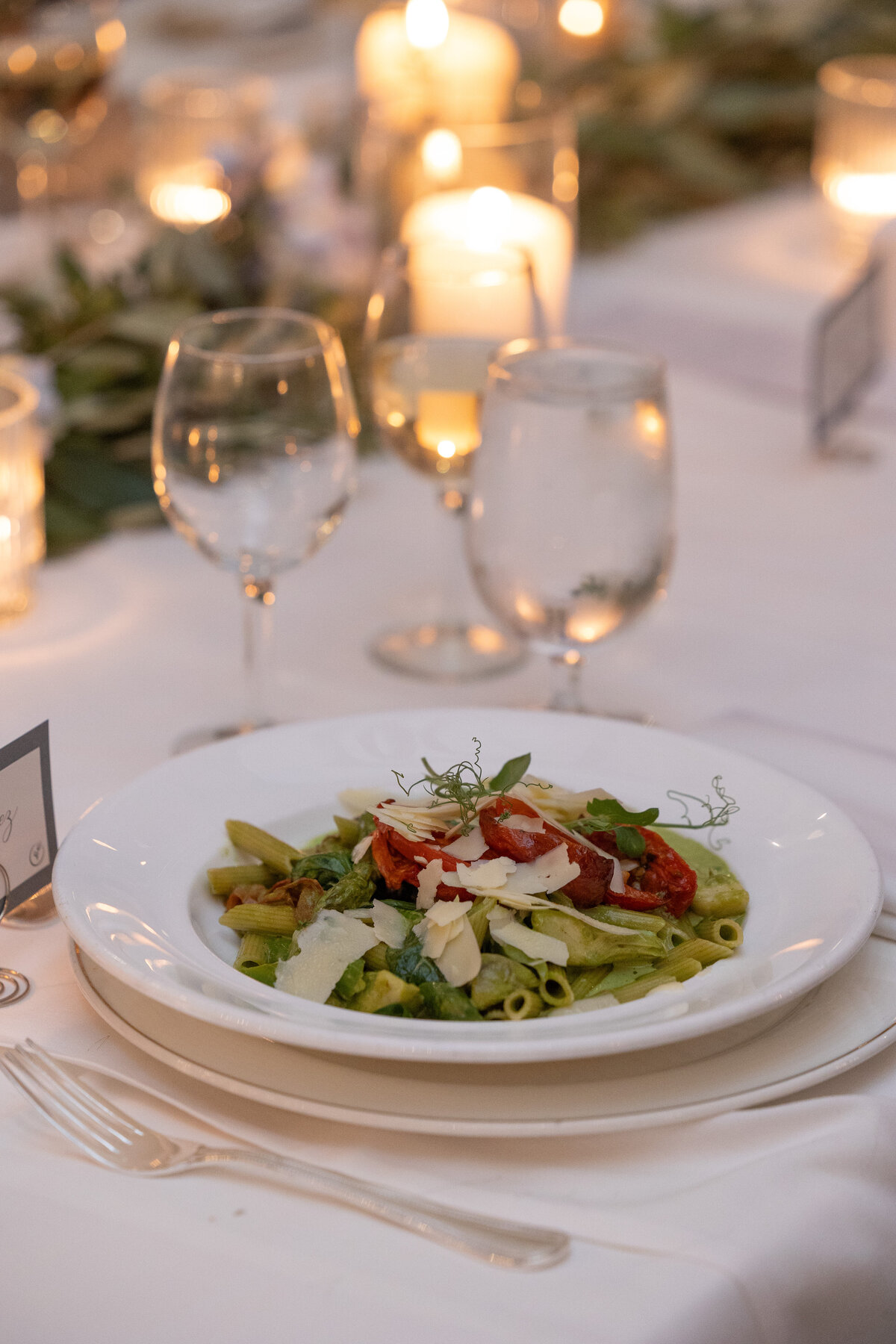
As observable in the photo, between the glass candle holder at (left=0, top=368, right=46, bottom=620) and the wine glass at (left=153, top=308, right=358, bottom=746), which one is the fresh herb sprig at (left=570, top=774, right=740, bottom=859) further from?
the glass candle holder at (left=0, top=368, right=46, bottom=620)

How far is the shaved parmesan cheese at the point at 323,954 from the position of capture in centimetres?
63

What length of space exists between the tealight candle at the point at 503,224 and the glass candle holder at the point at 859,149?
0.75 m

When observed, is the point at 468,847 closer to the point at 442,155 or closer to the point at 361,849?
the point at 361,849

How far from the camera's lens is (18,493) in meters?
1.13

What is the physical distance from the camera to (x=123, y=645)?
1.17 metres

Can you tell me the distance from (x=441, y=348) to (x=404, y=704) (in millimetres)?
277

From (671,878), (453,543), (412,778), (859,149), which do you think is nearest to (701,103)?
(859,149)

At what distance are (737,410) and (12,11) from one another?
1.49m

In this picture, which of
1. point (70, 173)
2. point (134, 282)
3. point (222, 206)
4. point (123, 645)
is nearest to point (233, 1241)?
point (123, 645)

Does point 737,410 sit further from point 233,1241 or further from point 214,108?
point 233,1241

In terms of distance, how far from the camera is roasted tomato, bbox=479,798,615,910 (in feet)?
2.21

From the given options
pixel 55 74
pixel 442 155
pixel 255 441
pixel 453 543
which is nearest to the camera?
pixel 255 441

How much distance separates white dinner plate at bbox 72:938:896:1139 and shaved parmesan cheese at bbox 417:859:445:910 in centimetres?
8

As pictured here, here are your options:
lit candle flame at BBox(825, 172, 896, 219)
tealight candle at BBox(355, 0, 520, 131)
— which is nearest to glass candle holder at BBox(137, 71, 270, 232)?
tealight candle at BBox(355, 0, 520, 131)
